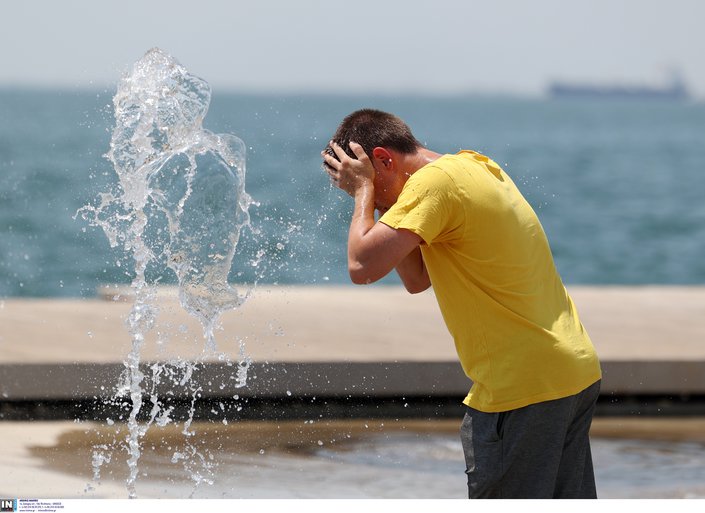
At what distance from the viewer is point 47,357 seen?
6.27 metres

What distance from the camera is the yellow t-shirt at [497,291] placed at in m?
3.26

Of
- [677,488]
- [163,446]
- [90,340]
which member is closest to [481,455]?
[677,488]

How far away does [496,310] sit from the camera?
10.8 feet

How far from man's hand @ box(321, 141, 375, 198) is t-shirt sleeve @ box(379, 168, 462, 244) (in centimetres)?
20

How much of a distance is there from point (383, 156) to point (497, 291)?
49 cm

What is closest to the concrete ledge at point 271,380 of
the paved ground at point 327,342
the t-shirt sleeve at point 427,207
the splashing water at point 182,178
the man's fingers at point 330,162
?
the paved ground at point 327,342

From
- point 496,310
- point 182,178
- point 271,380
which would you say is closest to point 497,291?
point 496,310

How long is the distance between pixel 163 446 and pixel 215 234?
5.09 feet

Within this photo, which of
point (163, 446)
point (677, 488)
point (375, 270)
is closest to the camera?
point (375, 270)

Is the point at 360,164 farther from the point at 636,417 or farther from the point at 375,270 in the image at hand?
the point at 636,417

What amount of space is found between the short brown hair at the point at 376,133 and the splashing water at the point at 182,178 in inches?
45.9

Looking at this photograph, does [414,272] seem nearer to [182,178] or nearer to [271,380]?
[182,178]
